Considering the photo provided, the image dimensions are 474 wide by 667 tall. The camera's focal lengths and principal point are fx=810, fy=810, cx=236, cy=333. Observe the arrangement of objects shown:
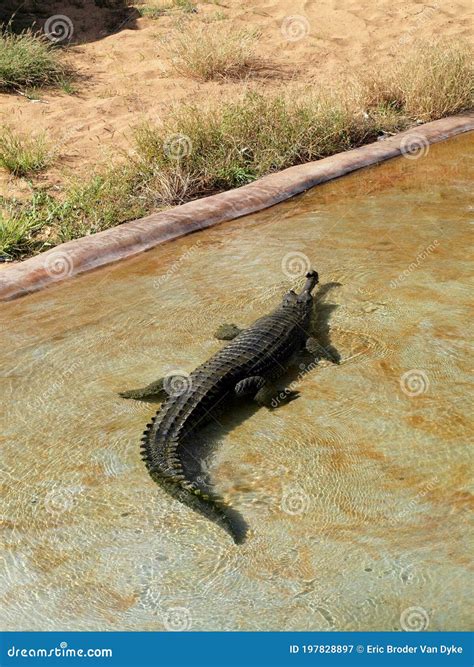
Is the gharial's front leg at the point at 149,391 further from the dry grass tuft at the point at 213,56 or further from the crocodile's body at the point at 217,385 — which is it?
the dry grass tuft at the point at 213,56

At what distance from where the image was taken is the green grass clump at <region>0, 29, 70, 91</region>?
12.0m

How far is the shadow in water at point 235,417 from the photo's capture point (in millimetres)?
4588

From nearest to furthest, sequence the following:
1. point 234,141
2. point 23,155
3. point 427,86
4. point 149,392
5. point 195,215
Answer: point 149,392 → point 195,215 → point 23,155 → point 234,141 → point 427,86

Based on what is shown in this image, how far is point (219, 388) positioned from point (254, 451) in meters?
0.59

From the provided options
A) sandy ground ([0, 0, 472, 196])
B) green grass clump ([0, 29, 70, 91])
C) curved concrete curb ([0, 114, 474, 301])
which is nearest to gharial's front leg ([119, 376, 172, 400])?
curved concrete curb ([0, 114, 474, 301])

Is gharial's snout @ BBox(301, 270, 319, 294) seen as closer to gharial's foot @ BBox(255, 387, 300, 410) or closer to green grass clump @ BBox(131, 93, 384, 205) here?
gharial's foot @ BBox(255, 387, 300, 410)

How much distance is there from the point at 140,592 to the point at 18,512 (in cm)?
98

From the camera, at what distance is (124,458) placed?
5.00 meters

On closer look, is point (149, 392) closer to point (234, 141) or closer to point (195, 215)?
point (195, 215)

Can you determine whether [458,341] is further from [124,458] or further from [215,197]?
[215,197]

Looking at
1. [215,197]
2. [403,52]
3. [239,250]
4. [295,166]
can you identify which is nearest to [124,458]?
[239,250]

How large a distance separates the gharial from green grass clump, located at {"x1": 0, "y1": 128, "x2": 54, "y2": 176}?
4.29 meters

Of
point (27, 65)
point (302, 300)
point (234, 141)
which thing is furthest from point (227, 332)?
point (27, 65)

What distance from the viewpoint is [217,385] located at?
5.46 metres
